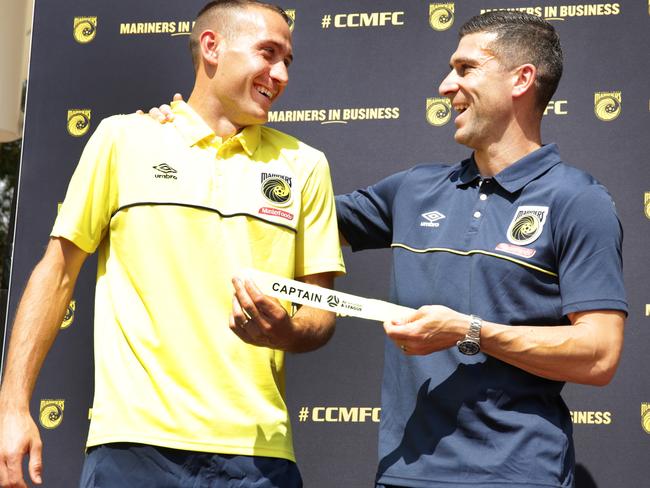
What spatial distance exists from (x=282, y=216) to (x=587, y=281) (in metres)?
0.75

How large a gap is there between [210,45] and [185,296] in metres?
0.73

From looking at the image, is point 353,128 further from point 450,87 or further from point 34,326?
point 34,326

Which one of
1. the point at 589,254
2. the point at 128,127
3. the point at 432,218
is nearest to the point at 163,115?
the point at 128,127

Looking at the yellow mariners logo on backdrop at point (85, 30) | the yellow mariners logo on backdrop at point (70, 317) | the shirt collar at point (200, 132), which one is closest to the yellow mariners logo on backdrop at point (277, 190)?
the shirt collar at point (200, 132)

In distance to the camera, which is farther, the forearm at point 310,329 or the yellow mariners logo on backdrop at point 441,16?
the yellow mariners logo on backdrop at point 441,16

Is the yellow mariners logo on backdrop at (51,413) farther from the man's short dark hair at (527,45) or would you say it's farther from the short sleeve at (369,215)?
the man's short dark hair at (527,45)

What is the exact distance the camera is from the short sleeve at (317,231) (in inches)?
103

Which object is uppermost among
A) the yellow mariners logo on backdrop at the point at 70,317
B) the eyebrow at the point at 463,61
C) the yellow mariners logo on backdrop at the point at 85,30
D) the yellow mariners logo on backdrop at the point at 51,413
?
the yellow mariners logo on backdrop at the point at 85,30

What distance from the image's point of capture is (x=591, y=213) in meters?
2.49

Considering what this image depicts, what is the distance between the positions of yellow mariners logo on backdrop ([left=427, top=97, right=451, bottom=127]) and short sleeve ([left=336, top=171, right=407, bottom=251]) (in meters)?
0.83

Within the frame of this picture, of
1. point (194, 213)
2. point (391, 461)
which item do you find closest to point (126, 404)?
point (194, 213)

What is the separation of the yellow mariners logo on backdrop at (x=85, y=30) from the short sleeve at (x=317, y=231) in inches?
70.9

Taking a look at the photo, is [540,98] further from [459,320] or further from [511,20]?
[459,320]

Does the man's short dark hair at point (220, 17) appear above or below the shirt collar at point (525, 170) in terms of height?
above
